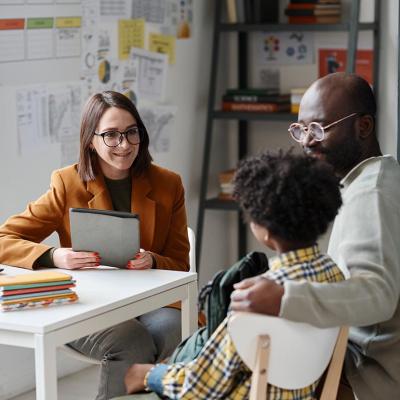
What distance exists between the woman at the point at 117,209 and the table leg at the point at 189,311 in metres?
0.11

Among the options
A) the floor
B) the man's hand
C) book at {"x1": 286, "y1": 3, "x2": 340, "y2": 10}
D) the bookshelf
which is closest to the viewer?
the man's hand

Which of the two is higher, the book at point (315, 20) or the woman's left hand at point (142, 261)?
the book at point (315, 20)

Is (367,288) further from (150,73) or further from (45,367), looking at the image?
(150,73)

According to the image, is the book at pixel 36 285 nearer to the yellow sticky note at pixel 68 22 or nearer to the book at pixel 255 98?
the yellow sticky note at pixel 68 22

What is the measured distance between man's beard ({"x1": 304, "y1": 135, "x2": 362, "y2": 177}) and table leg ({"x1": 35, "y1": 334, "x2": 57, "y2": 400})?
771 millimetres

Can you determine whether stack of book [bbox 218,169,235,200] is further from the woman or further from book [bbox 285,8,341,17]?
the woman

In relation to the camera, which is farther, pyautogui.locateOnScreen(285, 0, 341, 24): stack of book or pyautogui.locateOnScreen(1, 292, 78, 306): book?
pyautogui.locateOnScreen(285, 0, 341, 24): stack of book

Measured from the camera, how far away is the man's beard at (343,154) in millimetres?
2104

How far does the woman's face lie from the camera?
2938 millimetres

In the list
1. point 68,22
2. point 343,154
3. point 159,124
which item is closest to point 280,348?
point 343,154

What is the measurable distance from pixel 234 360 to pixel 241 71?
3375 mm

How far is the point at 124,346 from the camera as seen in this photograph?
9.21 feet

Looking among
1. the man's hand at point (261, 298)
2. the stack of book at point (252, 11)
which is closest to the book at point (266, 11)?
the stack of book at point (252, 11)

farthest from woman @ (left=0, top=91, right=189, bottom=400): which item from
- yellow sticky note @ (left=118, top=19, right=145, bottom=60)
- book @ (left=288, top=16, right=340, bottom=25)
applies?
book @ (left=288, top=16, right=340, bottom=25)
